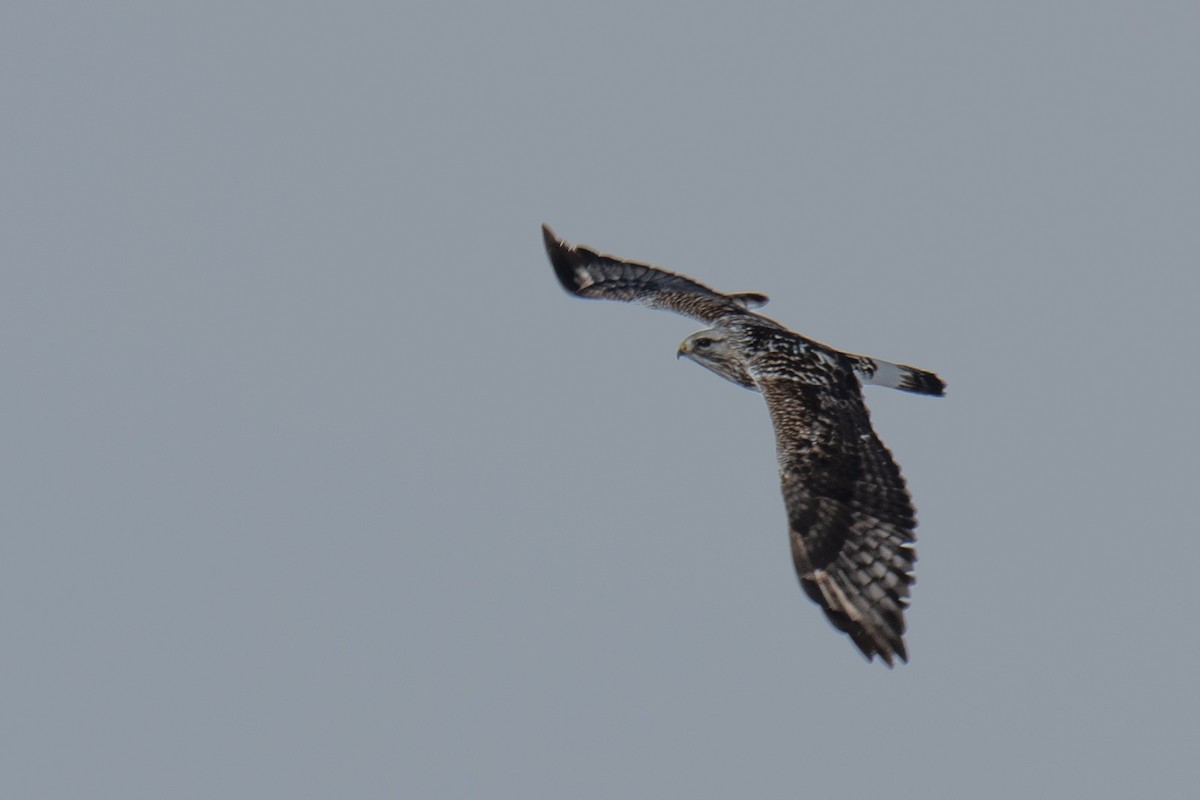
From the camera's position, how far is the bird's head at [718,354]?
2000 centimetres

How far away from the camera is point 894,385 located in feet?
66.4

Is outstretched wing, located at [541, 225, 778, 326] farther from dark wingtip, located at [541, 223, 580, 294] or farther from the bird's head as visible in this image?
the bird's head

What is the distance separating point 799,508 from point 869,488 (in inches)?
29.4

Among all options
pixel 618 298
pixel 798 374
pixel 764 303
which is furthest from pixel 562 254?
pixel 798 374

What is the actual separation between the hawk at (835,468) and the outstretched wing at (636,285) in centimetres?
65

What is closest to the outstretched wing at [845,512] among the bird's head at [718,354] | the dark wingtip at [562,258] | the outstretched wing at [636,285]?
the bird's head at [718,354]

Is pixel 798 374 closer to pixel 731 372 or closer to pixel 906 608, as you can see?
pixel 731 372

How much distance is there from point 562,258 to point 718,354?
12.0 ft

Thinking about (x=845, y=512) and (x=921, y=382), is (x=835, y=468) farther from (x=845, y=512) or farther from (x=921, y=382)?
(x=921, y=382)

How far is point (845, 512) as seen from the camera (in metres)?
17.3

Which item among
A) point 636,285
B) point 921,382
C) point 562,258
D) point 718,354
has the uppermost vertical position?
point 562,258

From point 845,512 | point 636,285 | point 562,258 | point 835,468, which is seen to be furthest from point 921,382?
point 562,258

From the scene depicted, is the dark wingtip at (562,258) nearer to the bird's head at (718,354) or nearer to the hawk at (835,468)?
the hawk at (835,468)

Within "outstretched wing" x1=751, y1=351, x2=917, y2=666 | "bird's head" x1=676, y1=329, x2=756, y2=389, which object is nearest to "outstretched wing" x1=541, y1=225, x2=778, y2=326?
"bird's head" x1=676, y1=329, x2=756, y2=389
